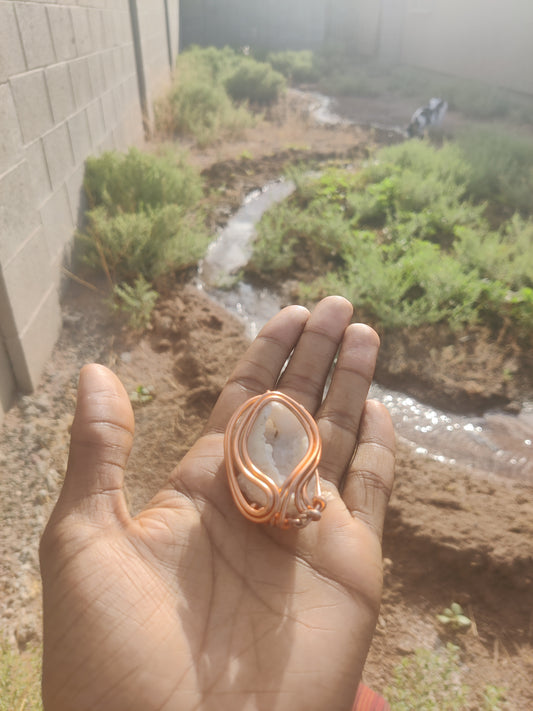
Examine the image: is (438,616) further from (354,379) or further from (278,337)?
(278,337)

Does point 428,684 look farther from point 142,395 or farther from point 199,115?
point 199,115

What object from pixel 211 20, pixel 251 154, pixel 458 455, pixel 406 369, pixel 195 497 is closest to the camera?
pixel 195 497

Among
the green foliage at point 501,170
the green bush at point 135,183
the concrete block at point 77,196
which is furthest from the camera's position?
the green foliage at point 501,170

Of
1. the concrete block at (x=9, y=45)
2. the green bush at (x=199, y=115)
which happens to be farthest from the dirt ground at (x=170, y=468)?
the green bush at (x=199, y=115)

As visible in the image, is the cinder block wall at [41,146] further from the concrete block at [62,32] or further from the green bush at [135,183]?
the green bush at [135,183]

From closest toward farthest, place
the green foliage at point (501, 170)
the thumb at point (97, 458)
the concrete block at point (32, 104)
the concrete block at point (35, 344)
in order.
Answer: the thumb at point (97, 458)
the concrete block at point (35, 344)
the concrete block at point (32, 104)
the green foliage at point (501, 170)

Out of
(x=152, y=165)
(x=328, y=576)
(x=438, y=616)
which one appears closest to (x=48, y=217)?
(x=152, y=165)

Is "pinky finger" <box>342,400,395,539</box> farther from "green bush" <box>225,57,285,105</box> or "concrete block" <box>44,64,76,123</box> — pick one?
"green bush" <box>225,57,285,105</box>

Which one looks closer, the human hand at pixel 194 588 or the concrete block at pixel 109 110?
the human hand at pixel 194 588
